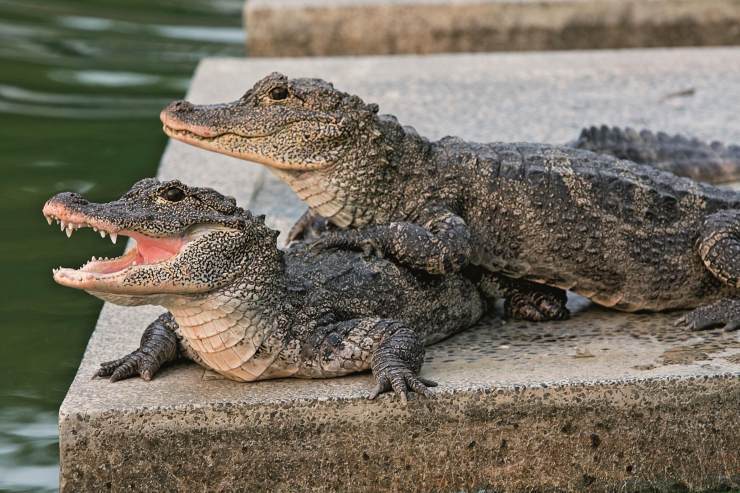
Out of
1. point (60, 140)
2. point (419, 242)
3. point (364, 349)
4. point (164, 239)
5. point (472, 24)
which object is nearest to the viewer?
point (164, 239)

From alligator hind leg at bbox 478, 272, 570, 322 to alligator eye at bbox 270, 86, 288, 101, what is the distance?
1.04m

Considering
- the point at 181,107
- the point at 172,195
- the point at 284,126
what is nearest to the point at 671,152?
the point at 284,126

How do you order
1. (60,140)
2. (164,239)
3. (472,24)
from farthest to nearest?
(472,24) < (60,140) < (164,239)

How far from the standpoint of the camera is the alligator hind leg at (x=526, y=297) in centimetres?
556

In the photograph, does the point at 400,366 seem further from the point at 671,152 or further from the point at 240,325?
the point at 671,152

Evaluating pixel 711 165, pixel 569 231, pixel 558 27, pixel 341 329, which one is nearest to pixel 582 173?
pixel 569 231

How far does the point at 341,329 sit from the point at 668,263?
1.42m

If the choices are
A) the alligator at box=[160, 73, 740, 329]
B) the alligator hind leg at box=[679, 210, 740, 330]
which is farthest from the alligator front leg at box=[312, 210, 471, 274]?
the alligator hind leg at box=[679, 210, 740, 330]

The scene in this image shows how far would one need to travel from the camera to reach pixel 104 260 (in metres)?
4.63

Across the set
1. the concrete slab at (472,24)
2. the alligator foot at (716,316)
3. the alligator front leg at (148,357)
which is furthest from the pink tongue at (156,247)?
the concrete slab at (472,24)

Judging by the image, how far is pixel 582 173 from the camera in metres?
5.57

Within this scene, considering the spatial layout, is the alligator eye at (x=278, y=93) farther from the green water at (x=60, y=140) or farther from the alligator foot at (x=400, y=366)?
the green water at (x=60, y=140)

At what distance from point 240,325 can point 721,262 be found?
74.2 inches

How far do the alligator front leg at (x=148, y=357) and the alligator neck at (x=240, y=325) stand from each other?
14 cm
